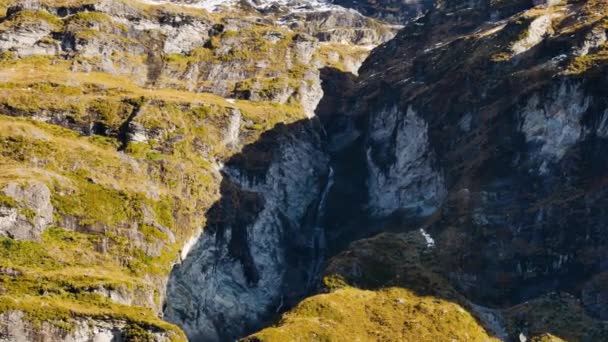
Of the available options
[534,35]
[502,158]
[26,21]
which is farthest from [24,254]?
[534,35]

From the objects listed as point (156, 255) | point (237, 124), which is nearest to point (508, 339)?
point (156, 255)

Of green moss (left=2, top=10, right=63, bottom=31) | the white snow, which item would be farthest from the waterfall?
green moss (left=2, top=10, right=63, bottom=31)

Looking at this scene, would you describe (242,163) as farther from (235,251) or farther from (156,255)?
(156,255)

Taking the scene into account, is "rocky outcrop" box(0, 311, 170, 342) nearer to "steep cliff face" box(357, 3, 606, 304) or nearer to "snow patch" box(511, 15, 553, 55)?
"steep cliff face" box(357, 3, 606, 304)

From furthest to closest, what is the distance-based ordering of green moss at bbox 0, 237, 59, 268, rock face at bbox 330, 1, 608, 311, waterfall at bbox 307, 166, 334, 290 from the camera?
waterfall at bbox 307, 166, 334, 290 → rock face at bbox 330, 1, 608, 311 → green moss at bbox 0, 237, 59, 268

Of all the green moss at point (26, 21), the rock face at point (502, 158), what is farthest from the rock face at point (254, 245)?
the green moss at point (26, 21)

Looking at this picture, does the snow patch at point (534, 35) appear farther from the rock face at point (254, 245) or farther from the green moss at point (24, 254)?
the green moss at point (24, 254)

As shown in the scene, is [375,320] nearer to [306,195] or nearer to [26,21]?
[306,195]
